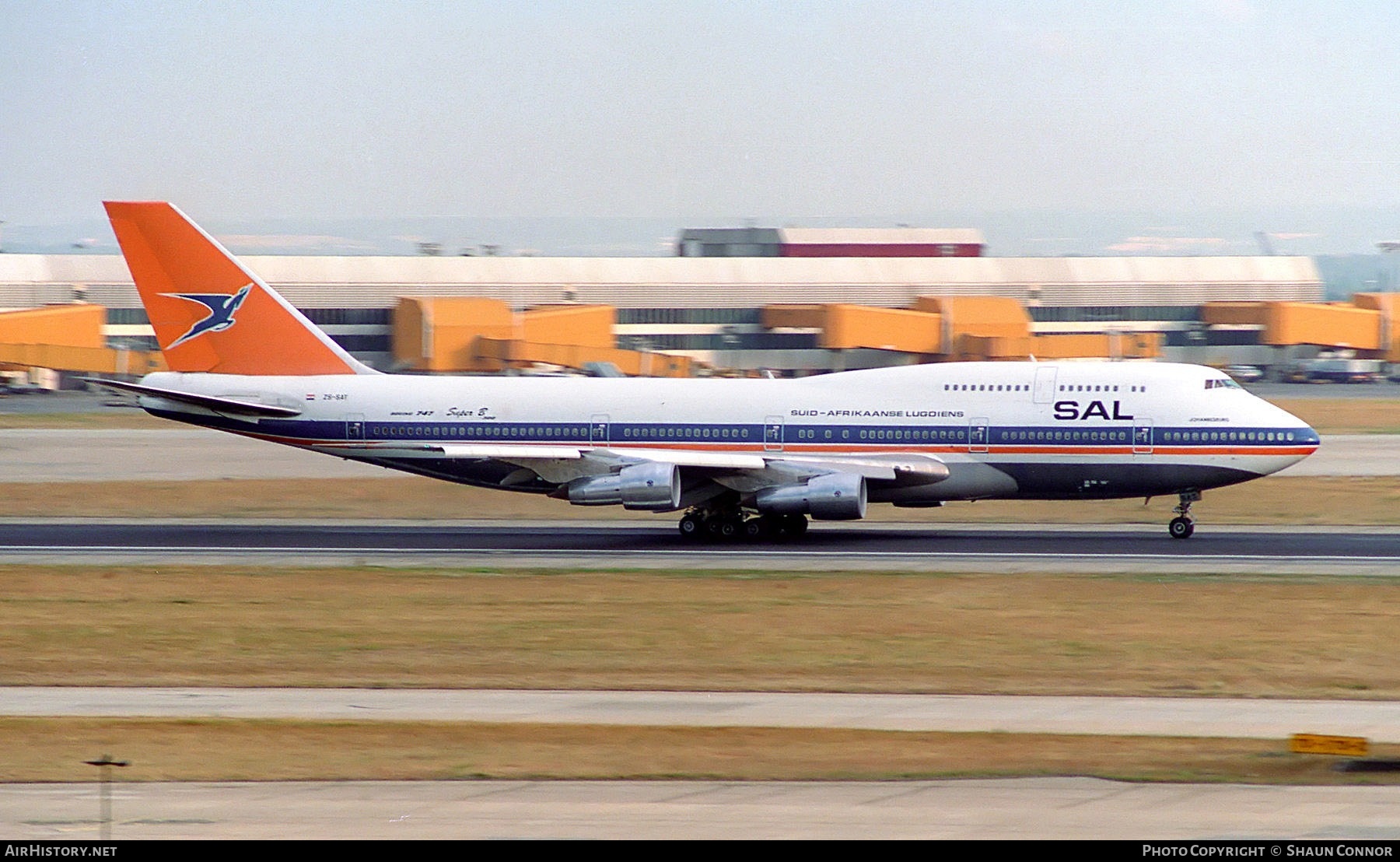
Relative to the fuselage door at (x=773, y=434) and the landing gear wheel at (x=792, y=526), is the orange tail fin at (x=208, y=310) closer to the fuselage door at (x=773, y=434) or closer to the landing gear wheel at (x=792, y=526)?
the fuselage door at (x=773, y=434)

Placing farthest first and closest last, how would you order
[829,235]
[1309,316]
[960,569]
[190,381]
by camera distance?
[829,235]
[1309,316]
[190,381]
[960,569]

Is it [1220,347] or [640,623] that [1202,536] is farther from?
[1220,347]

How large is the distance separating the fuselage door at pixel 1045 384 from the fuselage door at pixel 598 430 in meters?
11.4

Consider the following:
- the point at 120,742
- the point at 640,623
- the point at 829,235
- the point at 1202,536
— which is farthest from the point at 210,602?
the point at 829,235

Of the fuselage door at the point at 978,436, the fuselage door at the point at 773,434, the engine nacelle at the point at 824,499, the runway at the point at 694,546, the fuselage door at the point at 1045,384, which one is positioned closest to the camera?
the runway at the point at 694,546

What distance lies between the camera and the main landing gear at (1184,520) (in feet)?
133

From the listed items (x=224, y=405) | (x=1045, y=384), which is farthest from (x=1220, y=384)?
(x=224, y=405)

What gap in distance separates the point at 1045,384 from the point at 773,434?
7.20m

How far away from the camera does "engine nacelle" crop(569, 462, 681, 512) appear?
128ft

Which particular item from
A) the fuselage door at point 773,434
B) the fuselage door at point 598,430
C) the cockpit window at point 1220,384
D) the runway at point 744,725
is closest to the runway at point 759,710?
the runway at point 744,725

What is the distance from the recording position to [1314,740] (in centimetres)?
1811

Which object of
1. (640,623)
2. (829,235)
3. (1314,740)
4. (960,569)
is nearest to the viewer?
(1314,740)

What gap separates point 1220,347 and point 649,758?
11243 centimetres

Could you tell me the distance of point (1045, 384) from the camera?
4066 centimetres
